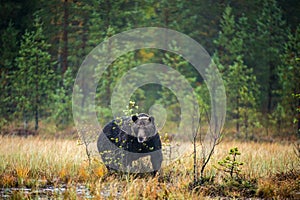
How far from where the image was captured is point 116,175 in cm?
893

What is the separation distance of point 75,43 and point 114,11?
3.41 m

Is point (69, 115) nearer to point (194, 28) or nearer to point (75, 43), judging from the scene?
point (75, 43)

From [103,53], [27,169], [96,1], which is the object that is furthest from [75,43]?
[27,169]

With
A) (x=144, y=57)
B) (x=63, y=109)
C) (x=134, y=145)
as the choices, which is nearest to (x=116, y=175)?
(x=134, y=145)

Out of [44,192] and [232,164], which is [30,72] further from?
[232,164]

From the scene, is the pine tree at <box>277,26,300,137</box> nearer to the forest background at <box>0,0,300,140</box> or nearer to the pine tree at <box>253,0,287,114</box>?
the forest background at <box>0,0,300,140</box>

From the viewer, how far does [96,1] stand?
86.3ft

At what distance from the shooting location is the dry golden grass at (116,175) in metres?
7.06

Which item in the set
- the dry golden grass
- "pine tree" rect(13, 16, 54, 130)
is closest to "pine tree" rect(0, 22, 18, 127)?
"pine tree" rect(13, 16, 54, 130)

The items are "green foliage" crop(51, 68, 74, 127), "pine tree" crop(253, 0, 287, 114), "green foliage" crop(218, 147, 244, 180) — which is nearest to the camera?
"green foliage" crop(218, 147, 244, 180)

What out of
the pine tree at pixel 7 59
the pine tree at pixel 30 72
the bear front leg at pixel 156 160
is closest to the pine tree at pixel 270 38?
the pine tree at pixel 30 72

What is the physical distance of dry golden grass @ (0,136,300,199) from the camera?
706cm

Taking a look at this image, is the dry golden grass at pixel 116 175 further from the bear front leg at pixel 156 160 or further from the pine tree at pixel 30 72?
the pine tree at pixel 30 72

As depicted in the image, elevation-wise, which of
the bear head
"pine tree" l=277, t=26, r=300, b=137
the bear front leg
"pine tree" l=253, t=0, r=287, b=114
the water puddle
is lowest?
the water puddle
